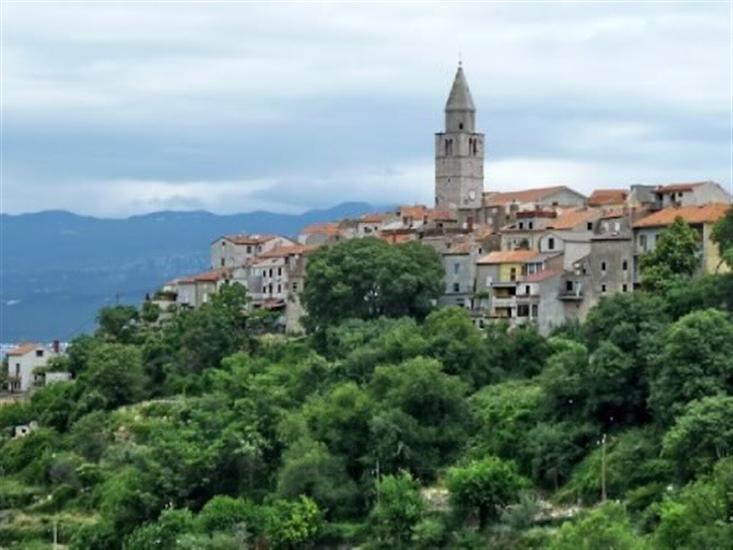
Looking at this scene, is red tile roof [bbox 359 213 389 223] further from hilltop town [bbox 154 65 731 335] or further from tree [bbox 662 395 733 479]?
tree [bbox 662 395 733 479]

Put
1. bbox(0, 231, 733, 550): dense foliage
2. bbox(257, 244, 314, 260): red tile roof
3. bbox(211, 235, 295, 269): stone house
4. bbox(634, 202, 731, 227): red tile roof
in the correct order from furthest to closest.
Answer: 1. bbox(211, 235, 295, 269): stone house
2. bbox(257, 244, 314, 260): red tile roof
3. bbox(634, 202, 731, 227): red tile roof
4. bbox(0, 231, 733, 550): dense foliage

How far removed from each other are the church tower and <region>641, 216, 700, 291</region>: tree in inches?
917

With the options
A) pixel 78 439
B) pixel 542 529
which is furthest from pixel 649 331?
pixel 78 439

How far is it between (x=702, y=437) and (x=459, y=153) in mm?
38832

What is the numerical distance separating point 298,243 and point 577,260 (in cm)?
2391

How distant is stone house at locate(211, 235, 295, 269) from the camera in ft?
284

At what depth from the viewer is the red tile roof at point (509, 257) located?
2552 inches

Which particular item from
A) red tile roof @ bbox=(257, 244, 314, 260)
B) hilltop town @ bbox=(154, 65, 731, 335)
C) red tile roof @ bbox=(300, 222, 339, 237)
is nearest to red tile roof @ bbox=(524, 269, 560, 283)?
hilltop town @ bbox=(154, 65, 731, 335)

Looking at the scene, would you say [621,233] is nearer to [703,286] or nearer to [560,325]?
[560,325]

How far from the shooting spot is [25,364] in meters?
83.5

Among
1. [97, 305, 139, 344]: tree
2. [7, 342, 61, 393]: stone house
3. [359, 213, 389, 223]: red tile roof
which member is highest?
[359, 213, 389, 223]: red tile roof

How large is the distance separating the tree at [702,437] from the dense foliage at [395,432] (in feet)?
0.19

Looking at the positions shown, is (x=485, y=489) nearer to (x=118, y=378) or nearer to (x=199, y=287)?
(x=118, y=378)

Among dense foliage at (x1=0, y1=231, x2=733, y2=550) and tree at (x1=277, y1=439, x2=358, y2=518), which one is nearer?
dense foliage at (x1=0, y1=231, x2=733, y2=550)
